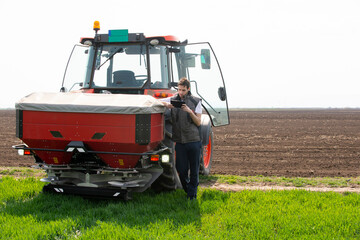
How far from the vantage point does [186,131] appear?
5.81 m

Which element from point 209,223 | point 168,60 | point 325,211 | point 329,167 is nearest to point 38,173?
point 168,60

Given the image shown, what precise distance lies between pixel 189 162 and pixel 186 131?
60 cm

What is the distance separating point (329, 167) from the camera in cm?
1013

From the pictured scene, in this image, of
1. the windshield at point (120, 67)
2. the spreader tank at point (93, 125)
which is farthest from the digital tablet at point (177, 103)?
the windshield at point (120, 67)

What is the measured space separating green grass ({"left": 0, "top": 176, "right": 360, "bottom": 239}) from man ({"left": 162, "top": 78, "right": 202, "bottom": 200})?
17.8 inches

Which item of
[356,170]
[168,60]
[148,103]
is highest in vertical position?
[168,60]

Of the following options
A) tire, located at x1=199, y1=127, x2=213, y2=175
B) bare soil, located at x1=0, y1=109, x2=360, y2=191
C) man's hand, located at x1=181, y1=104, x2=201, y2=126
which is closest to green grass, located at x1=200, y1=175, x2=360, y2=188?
tire, located at x1=199, y1=127, x2=213, y2=175

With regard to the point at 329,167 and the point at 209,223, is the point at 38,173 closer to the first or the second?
the point at 209,223

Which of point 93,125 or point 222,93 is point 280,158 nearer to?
point 222,93

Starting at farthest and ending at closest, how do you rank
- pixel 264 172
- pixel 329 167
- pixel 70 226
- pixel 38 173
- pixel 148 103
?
pixel 329 167
pixel 264 172
pixel 38 173
pixel 148 103
pixel 70 226

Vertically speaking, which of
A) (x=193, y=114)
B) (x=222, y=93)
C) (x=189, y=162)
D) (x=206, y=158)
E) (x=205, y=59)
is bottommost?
(x=206, y=158)

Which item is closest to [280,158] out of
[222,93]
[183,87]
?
[222,93]

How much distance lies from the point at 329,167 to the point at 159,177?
5871 millimetres

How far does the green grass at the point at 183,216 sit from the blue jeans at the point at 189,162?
252 mm
